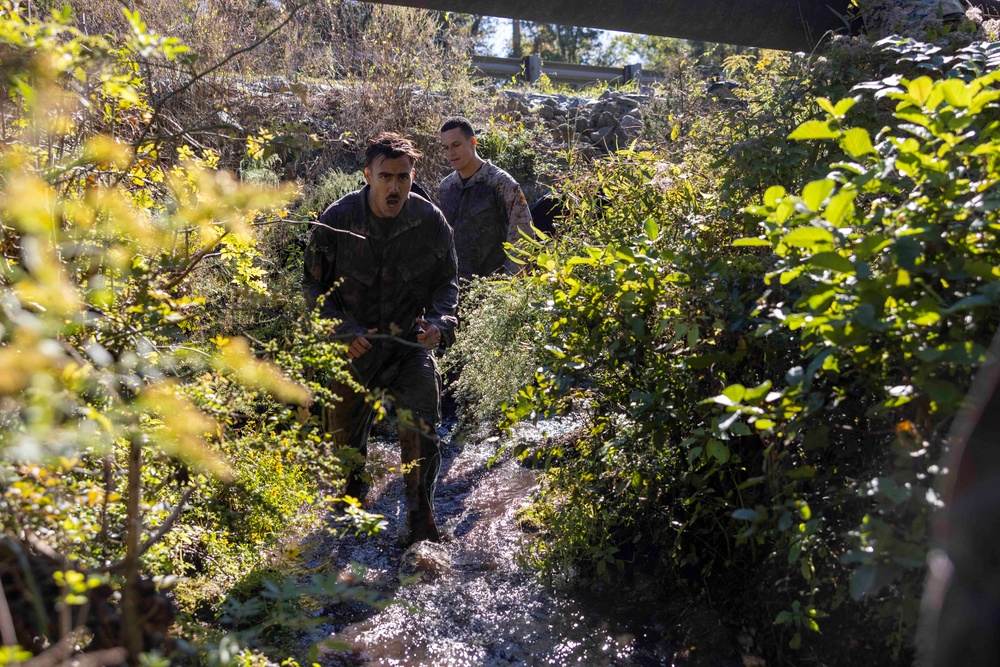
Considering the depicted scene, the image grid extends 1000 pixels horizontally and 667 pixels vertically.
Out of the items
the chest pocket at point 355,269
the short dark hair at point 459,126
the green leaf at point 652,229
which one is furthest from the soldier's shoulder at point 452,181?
the green leaf at point 652,229

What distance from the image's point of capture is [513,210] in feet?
24.4

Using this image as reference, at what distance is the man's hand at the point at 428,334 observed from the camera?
4.87 metres

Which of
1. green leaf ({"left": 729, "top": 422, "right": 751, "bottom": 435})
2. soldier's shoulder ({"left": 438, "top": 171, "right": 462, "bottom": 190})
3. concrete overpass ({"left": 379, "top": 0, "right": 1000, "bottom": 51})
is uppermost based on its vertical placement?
concrete overpass ({"left": 379, "top": 0, "right": 1000, "bottom": 51})

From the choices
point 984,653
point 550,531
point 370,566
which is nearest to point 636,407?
point 550,531

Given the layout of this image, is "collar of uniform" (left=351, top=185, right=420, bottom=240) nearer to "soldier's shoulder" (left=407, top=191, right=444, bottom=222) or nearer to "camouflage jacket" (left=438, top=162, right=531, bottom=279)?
"soldier's shoulder" (left=407, top=191, right=444, bottom=222)

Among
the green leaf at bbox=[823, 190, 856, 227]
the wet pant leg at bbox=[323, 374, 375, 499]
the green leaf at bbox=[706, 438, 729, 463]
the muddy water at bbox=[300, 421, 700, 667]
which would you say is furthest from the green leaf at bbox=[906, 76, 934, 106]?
the wet pant leg at bbox=[323, 374, 375, 499]

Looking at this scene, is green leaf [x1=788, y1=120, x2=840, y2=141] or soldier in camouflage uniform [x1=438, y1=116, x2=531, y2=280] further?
soldier in camouflage uniform [x1=438, y1=116, x2=531, y2=280]

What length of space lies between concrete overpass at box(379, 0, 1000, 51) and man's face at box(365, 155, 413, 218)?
932 millimetres

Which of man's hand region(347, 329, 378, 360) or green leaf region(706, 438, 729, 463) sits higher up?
green leaf region(706, 438, 729, 463)

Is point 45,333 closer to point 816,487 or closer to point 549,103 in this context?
point 816,487

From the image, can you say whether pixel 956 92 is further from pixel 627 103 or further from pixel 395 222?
pixel 627 103

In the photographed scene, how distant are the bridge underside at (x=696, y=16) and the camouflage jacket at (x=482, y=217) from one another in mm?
2871

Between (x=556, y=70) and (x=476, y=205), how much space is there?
11.7m

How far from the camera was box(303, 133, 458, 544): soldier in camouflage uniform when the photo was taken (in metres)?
5.05
